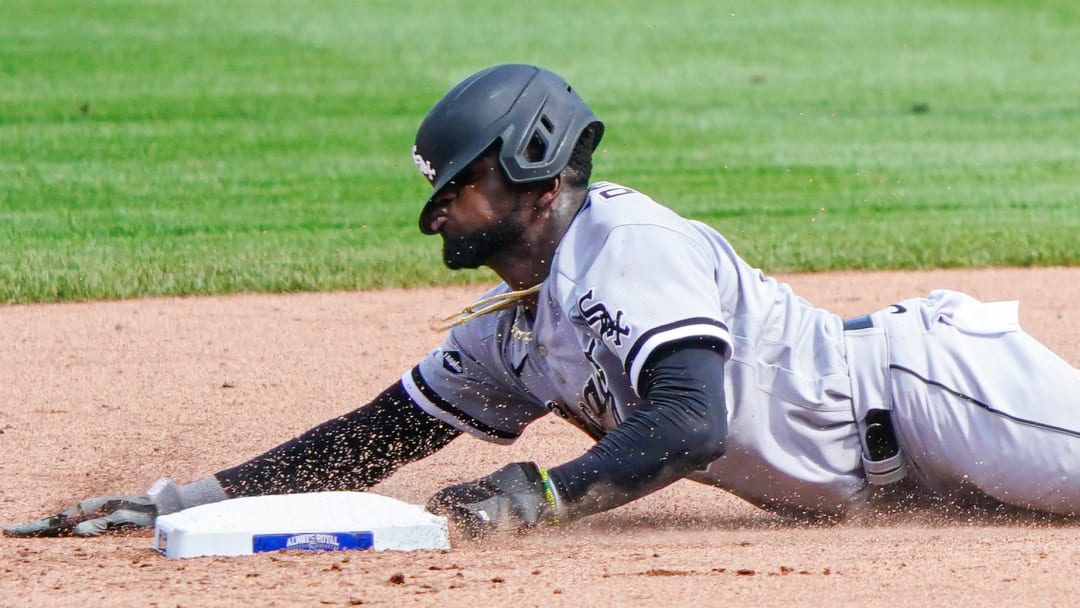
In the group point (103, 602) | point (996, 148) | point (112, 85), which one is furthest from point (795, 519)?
point (112, 85)

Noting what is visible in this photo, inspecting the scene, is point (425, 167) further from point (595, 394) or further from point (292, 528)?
point (292, 528)

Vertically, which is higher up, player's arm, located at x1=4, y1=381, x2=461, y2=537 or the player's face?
the player's face

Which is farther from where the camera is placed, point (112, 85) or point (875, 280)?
point (112, 85)

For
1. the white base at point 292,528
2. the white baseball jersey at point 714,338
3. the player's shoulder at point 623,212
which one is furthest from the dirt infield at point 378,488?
the player's shoulder at point 623,212

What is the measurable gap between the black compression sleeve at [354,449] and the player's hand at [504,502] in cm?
60

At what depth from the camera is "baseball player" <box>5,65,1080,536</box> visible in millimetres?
3191

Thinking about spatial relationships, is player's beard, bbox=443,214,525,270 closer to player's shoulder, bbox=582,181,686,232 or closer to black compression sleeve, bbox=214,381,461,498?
player's shoulder, bbox=582,181,686,232

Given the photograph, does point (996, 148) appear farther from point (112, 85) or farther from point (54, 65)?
point (54, 65)

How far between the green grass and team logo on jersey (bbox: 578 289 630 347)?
407cm

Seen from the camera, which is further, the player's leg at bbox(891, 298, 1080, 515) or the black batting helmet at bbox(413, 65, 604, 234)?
the player's leg at bbox(891, 298, 1080, 515)

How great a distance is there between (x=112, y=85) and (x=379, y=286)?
6990 millimetres

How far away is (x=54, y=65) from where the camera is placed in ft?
46.9

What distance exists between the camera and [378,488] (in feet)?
14.9

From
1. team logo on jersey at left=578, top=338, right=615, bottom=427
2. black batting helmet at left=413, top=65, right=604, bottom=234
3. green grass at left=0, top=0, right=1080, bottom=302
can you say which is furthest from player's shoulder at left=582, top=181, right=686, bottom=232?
green grass at left=0, top=0, right=1080, bottom=302
